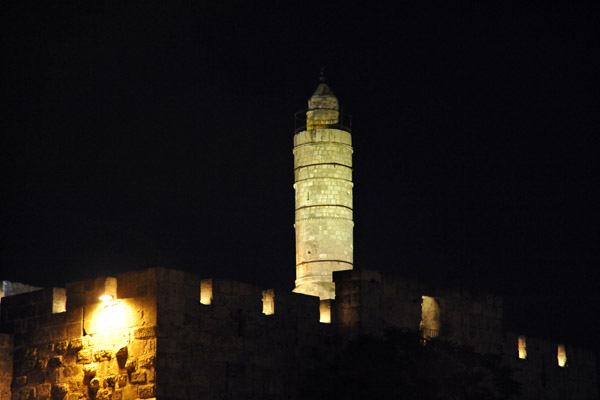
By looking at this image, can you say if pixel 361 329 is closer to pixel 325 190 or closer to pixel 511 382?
pixel 511 382

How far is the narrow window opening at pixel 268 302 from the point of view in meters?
23.5

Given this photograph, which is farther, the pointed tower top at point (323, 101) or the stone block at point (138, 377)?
the pointed tower top at point (323, 101)

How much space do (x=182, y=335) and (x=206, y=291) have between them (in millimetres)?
1023

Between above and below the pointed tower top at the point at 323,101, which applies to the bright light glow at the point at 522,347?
below

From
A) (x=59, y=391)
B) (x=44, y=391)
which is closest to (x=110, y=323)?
(x=59, y=391)

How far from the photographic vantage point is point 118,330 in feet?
72.6

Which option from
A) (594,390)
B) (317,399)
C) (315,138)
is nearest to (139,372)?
(317,399)

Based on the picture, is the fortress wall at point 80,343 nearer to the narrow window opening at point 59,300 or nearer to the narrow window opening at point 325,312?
the narrow window opening at point 59,300

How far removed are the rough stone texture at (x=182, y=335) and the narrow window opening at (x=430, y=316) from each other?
26 centimetres

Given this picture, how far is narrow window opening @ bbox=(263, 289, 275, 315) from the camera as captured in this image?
925 inches

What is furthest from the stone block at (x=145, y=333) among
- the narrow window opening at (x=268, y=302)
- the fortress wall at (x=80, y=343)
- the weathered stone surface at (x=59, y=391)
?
the narrow window opening at (x=268, y=302)

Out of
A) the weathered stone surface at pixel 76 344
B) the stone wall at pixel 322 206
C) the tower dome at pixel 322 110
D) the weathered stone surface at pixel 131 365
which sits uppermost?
the tower dome at pixel 322 110

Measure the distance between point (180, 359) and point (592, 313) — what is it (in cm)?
3106

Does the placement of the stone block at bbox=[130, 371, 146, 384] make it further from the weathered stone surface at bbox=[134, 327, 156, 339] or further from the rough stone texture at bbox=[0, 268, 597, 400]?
the weathered stone surface at bbox=[134, 327, 156, 339]
